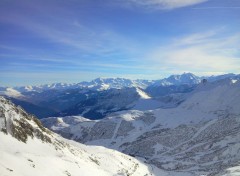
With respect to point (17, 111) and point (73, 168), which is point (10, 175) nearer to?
point (73, 168)

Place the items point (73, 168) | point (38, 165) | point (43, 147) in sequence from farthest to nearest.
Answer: point (43, 147) → point (73, 168) → point (38, 165)

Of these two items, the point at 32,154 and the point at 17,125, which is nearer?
the point at 32,154

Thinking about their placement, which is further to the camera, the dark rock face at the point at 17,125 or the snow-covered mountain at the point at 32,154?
the dark rock face at the point at 17,125

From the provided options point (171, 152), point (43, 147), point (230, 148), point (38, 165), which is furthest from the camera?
point (171, 152)

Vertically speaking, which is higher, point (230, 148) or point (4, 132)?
point (4, 132)

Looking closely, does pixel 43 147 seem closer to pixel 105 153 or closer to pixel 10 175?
pixel 10 175

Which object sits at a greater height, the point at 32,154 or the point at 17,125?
the point at 17,125

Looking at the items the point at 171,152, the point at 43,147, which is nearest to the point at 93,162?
the point at 43,147

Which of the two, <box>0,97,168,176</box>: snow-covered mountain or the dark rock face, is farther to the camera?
the dark rock face

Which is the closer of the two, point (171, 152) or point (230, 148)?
point (230, 148)

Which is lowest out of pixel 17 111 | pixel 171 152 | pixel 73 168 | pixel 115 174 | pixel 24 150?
pixel 171 152
